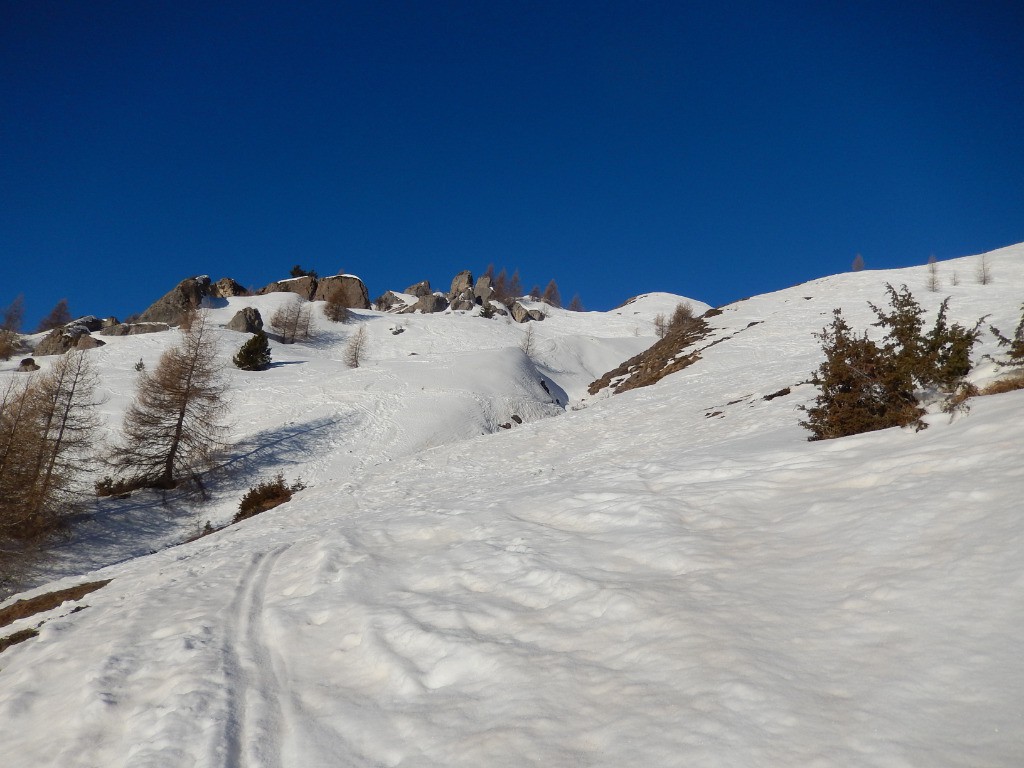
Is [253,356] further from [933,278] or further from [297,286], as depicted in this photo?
[933,278]

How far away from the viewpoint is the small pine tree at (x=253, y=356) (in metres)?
39.8

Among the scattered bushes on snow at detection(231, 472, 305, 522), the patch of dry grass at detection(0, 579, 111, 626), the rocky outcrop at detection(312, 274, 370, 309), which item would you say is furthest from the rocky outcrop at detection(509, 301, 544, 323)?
the patch of dry grass at detection(0, 579, 111, 626)

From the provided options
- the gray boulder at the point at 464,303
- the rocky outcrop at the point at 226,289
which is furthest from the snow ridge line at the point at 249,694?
the gray boulder at the point at 464,303

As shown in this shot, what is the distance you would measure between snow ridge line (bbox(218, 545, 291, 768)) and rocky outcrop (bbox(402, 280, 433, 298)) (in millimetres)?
96550

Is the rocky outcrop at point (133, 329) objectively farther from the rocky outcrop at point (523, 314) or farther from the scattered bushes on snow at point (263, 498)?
the rocky outcrop at point (523, 314)

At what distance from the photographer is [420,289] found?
100688mm

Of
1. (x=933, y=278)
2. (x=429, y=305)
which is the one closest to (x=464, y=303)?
(x=429, y=305)

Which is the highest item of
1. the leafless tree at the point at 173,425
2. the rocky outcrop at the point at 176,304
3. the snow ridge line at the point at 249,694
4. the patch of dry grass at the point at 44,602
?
the rocky outcrop at the point at 176,304

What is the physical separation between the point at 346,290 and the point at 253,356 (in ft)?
133

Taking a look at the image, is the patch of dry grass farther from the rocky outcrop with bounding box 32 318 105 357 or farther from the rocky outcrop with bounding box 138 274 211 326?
the rocky outcrop with bounding box 138 274 211 326

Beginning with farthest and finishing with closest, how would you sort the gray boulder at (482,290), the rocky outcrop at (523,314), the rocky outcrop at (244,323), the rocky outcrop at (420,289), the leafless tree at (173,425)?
the rocky outcrop at (420,289) < the gray boulder at (482,290) < the rocky outcrop at (523,314) < the rocky outcrop at (244,323) < the leafless tree at (173,425)

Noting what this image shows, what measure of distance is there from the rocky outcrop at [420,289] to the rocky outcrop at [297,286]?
24983 mm

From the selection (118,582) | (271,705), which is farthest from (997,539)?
(118,582)

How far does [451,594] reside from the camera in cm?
555
